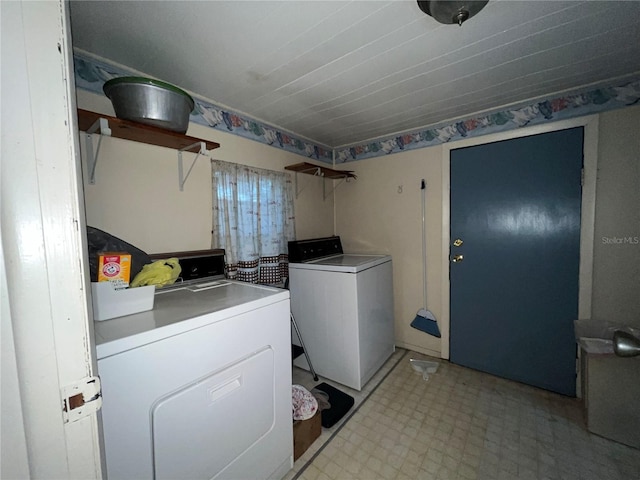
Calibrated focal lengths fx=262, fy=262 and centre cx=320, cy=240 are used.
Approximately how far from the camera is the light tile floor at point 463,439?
143cm

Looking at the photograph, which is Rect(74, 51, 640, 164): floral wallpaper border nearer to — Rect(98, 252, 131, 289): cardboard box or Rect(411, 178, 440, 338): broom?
Rect(411, 178, 440, 338): broom

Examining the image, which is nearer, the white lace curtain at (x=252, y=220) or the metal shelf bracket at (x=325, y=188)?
the white lace curtain at (x=252, y=220)

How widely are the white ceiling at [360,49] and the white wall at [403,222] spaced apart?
2.33 ft

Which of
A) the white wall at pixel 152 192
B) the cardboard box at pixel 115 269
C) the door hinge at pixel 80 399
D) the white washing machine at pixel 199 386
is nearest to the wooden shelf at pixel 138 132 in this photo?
the white wall at pixel 152 192

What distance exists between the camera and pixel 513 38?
131 centimetres

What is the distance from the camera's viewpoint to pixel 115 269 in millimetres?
1007

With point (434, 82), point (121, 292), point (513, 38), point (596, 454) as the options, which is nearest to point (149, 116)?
point (121, 292)

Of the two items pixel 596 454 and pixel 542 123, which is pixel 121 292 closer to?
pixel 596 454

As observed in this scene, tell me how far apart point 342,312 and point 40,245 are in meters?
1.89

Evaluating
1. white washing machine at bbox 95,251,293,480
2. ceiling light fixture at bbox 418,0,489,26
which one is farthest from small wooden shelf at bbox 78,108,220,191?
ceiling light fixture at bbox 418,0,489,26

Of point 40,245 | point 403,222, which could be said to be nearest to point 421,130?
point 403,222

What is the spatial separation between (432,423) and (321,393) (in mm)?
799

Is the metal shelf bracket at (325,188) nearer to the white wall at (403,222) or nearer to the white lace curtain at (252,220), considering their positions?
the white wall at (403,222)

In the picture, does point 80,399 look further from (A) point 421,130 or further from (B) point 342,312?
(A) point 421,130
